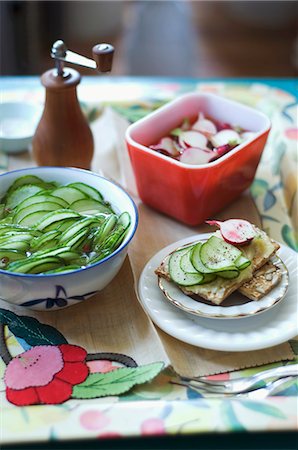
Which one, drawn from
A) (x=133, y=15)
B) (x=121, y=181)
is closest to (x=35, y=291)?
(x=121, y=181)

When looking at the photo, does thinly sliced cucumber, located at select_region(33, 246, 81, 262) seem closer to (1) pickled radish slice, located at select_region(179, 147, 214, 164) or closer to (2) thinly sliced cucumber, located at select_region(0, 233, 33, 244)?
(2) thinly sliced cucumber, located at select_region(0, 233, 33, 244)

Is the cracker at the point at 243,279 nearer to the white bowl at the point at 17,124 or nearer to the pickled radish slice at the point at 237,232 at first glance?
the pickled radish slice at the point at 237,232

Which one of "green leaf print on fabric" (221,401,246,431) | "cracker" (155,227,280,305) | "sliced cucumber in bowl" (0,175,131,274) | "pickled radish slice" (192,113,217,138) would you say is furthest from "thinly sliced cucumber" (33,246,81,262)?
"pickled radish slice" (192,113,217,138)

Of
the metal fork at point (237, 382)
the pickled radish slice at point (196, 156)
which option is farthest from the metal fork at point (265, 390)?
the pickled radish slice at point (196, 156)

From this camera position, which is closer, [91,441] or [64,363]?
[91,441]

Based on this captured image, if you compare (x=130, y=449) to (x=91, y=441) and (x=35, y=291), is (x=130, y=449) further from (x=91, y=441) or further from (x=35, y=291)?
(x=35, y=291)

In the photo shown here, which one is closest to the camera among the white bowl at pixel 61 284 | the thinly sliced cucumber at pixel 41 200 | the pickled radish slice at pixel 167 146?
the white bowl at pixel 61 284
